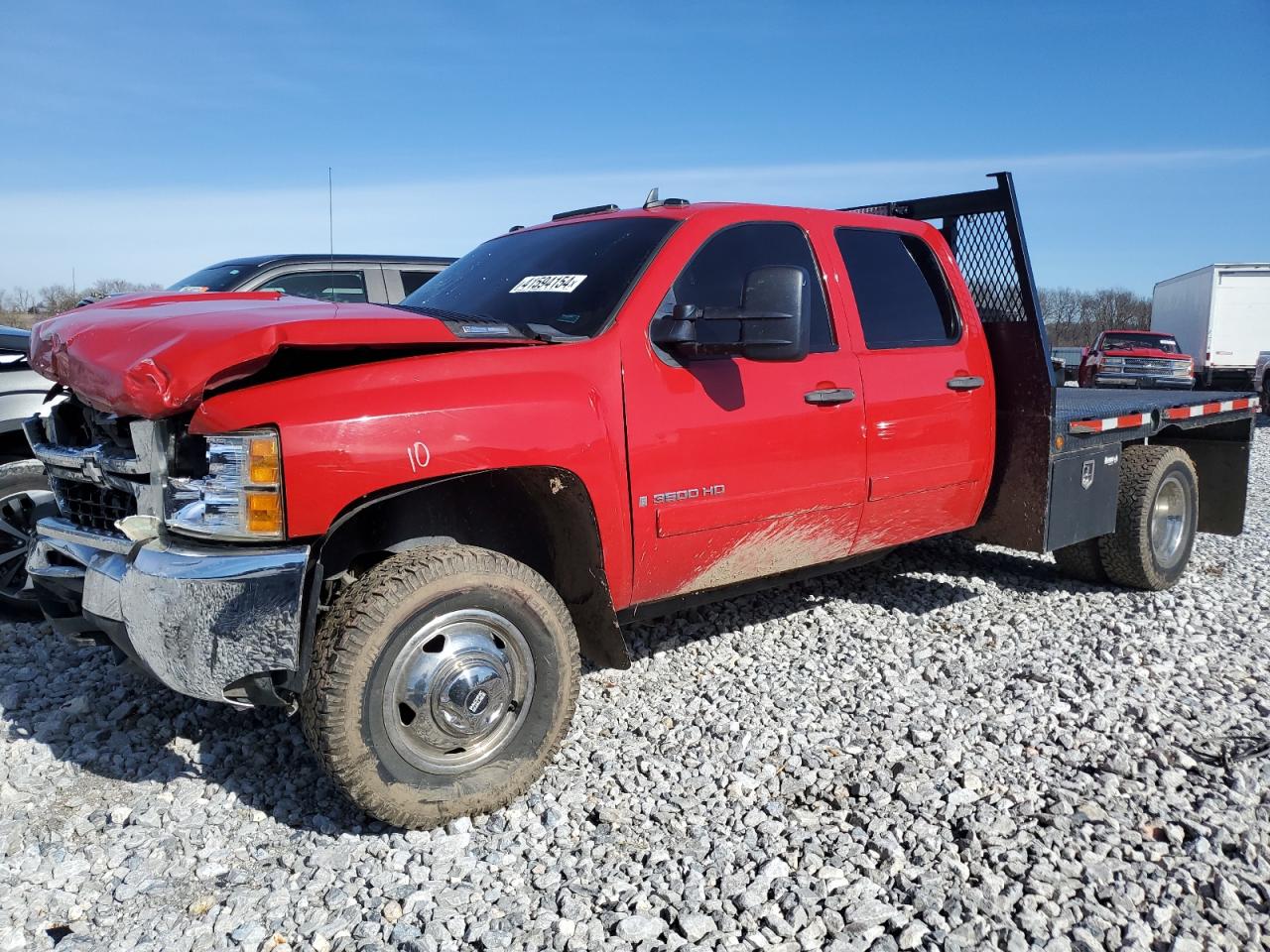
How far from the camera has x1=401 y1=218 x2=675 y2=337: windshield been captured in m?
3.55

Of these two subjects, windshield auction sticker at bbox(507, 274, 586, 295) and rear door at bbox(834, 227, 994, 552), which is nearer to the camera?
windshield auction sticker at bbox(507, 274, 586, 295)

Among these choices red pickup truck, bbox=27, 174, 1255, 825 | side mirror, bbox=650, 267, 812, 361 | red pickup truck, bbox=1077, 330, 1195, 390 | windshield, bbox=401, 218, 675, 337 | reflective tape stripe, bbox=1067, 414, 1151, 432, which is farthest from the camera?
red pickup truck, bbox=1077, 330, 1195, 390

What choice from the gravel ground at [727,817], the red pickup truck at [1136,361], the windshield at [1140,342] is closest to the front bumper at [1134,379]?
the red pickup truck at [1136,361]

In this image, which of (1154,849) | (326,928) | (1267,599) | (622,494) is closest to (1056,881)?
(1154,849)

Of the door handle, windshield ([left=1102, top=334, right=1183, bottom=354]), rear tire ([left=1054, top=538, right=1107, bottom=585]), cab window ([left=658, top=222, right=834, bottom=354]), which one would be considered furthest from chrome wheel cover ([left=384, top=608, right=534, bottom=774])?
windshield ([left=1102, top=334, right=1183, bottom=354])

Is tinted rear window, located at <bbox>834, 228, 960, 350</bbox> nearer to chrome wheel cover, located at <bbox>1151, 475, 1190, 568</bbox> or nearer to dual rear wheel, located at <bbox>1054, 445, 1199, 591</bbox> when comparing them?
dual rear wheel, located at <bbox>1054, 445, 1199, 591</bbox>

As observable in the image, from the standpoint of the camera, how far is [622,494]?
329 centimetres

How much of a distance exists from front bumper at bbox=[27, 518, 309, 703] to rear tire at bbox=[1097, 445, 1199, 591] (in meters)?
4.54

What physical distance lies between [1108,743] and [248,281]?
5.75 meters

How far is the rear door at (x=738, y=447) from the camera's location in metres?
3.39

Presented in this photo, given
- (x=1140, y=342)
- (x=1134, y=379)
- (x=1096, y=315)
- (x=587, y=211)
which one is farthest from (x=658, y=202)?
(x=1096, y=315)

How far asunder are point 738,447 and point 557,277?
0.96 meters

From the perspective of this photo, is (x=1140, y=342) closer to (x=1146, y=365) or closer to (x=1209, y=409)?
(x=1146, y=365)

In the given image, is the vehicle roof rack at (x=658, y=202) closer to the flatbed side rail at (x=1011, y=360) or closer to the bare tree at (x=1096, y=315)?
the flatbed side rail at (x=1011, y=360)
